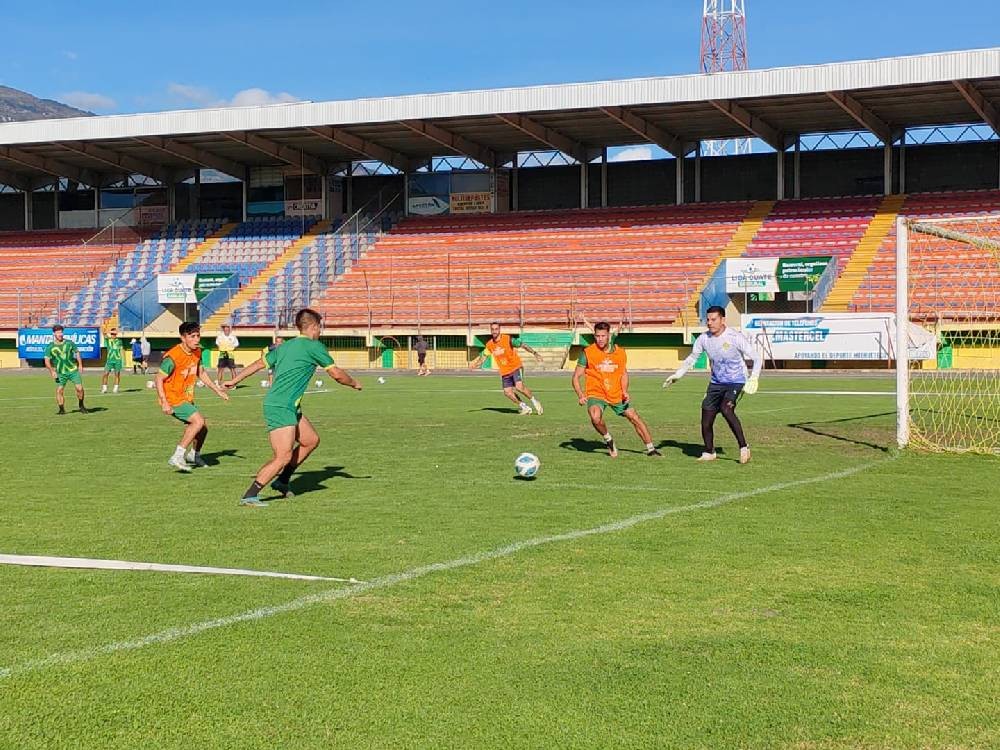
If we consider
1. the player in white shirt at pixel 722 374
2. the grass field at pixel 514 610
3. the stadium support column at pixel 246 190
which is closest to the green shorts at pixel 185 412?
the grass field at pixel 514 610

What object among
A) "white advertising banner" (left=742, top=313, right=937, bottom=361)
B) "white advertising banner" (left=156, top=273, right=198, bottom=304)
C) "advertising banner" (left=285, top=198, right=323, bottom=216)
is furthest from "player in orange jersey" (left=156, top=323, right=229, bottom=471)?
"advertising banner" (left=285, top=198, right=323, bottom=216)

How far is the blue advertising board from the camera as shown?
49.4 meters

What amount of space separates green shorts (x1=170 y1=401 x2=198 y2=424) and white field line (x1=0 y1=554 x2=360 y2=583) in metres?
6.23

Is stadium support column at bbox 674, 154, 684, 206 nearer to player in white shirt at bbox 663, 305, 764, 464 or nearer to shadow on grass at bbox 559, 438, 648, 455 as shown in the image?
shadow on grass at bbox 559, 438, 648, 455

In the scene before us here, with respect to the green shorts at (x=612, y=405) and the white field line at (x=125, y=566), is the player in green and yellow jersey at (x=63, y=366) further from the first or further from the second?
the white field line at (x=125, y=566)

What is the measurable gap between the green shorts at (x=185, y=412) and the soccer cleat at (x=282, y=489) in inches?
128

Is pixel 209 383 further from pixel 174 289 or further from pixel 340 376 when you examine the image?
pixel 174 289

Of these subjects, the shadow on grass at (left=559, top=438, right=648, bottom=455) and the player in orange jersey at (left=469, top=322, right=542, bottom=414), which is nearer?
the shadow on grass at (left=559, top=438, right=648, bottom=455)

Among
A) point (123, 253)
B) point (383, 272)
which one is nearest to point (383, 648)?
point (383, 272)

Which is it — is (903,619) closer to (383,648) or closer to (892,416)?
(383,648)

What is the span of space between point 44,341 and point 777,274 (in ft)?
96.9

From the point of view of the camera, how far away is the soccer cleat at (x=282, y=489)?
38.2ft

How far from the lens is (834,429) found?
18625 mm

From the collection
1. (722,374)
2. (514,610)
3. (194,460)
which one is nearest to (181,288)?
(194,460)
